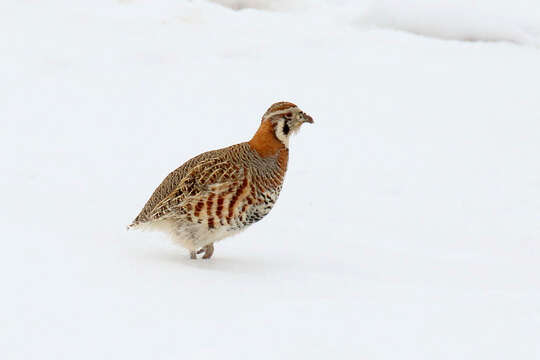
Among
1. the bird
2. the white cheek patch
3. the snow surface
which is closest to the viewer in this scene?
the snow surface

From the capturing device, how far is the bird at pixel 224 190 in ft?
20.5

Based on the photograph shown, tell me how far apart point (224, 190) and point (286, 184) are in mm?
3780

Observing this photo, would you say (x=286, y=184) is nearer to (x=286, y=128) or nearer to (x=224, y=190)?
(x=286, y=128)

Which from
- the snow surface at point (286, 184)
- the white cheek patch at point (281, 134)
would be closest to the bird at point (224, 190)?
the white cheek patch at point (281, 134)

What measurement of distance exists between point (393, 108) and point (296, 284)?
690cm

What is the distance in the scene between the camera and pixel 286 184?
9.98 m

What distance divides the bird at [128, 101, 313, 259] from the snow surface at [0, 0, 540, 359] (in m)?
0.29

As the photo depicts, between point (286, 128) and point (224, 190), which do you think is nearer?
point (224, 190)

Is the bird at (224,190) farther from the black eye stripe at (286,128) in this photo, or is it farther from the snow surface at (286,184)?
the snow surface at (286,184)

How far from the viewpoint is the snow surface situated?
453cm

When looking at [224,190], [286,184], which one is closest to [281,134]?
[224,190]

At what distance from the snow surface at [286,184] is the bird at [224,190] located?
287 millimetres

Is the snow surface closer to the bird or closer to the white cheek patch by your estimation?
the bird

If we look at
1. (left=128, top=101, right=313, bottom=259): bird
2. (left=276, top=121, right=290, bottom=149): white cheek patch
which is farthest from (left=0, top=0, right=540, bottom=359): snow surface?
(left=276, top=121, right=290, bottom=149): white cheek patch
